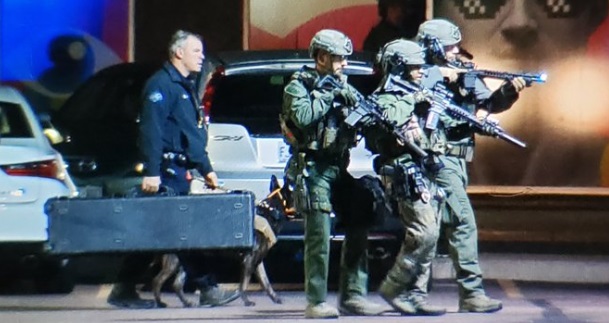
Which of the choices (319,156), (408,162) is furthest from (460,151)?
(319,156)

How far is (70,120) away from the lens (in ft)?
49.7

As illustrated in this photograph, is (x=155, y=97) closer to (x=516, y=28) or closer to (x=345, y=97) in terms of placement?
(x=345, y=97)

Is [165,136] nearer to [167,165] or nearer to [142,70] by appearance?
[167,165]

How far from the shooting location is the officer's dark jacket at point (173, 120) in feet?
40.5

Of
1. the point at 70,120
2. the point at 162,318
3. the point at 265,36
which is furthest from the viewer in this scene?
the point at 265,36

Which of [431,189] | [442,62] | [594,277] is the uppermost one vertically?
[442,62]

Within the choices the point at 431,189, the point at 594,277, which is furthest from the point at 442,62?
the point at 594,277

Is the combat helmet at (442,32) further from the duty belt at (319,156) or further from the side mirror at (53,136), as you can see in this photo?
the side mirror at (53,136)

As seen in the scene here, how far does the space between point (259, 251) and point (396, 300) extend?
1106mm

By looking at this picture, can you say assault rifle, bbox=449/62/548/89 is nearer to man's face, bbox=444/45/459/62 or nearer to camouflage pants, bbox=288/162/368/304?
man's face, bbox=444/45/459/62

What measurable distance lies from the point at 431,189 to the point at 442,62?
97 cm

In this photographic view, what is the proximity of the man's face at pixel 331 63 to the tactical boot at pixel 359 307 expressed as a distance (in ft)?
4.99

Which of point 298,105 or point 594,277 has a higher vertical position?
point 298,105

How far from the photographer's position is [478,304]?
12469mm
